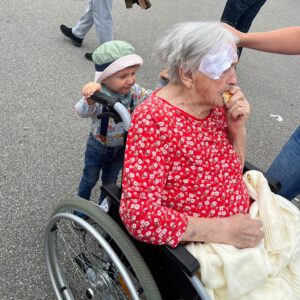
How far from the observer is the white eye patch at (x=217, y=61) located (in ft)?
4.25

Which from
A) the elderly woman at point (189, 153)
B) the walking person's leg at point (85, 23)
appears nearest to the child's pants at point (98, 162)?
the elderly woman at point (189, 153)

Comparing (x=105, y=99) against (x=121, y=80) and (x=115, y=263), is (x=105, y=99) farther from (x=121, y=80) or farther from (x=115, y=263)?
(x=115, y=263)

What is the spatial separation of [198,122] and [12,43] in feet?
9.90

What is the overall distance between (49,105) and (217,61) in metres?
2.10

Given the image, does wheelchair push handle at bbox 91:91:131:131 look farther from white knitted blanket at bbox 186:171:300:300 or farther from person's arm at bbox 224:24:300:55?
person's arm at bbox 224:24:300:55

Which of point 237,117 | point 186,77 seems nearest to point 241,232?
point 237,117

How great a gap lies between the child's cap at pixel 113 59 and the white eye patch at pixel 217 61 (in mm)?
493

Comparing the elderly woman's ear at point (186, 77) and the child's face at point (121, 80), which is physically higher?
the elderly woman's ear at point (186, 77)

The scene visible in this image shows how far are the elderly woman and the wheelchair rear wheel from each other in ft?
0.28

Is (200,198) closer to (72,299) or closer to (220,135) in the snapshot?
(220,135)

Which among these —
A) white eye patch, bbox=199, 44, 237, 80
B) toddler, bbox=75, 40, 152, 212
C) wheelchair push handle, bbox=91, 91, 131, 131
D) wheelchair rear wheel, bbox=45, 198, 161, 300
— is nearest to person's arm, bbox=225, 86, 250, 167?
white eye patch, bbox=199, 44, 237, 80

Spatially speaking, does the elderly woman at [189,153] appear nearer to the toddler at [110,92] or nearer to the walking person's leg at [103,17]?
the toddler at [110,92]

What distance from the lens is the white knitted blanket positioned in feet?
4.16

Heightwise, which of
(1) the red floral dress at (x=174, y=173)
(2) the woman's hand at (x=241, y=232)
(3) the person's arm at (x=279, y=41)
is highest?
(3) the person's arm at (x=279, y=41)
